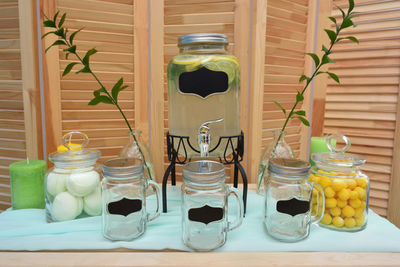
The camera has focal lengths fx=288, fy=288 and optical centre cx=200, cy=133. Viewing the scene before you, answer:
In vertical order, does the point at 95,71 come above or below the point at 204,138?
above

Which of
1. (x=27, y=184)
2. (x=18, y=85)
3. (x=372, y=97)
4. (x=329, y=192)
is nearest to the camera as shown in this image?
(x=329, y=192)

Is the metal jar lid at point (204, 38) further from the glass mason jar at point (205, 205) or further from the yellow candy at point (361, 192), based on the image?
the yellow candy at point (361, 192)

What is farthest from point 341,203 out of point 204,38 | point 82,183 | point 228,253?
point 82,183

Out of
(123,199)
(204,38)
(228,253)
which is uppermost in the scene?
(204,38)

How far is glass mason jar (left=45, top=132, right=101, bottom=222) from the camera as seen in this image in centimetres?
72

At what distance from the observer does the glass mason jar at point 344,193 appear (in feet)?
2.26

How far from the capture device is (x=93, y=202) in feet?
2.51

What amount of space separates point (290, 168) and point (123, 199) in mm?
385

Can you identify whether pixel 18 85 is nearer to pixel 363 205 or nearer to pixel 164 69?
pixel 164 69

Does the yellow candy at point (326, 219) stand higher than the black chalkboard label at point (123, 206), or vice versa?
the black chalkboard label at point (123, 206)

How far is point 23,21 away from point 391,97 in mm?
1556

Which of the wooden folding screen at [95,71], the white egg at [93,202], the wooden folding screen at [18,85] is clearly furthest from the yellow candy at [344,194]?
the wooden folding screen at [18,85]

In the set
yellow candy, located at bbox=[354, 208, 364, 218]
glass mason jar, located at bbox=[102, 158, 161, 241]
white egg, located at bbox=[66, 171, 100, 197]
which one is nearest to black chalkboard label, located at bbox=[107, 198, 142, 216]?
glass mason jar, located at bbox=[102, 158, 161, 241]

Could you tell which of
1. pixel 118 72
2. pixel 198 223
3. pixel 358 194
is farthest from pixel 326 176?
pixel 118 72
